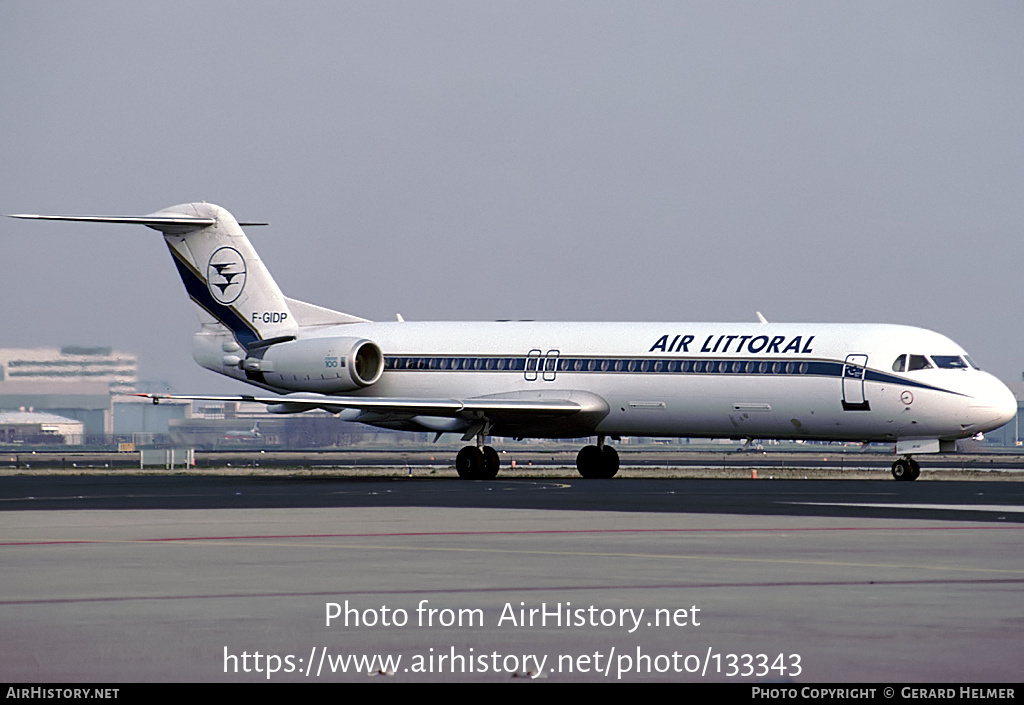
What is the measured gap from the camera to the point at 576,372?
43688 millimetres

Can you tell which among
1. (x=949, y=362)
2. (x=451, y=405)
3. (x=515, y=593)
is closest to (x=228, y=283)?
(x=451, y=405)

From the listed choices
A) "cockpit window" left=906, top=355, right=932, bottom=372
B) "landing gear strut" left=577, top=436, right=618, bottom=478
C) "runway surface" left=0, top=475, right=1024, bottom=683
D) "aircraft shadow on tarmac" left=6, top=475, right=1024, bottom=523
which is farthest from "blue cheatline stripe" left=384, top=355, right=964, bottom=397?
"runway surface" left=0, top=475, right=1024, bottom=683

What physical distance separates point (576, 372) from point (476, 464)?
3.67 m

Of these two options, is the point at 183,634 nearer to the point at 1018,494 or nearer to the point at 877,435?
the point at 1018,494

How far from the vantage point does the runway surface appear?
10406 mm

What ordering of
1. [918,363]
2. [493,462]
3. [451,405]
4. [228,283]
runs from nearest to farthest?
1. [918,363]
2. [451,405]
3. [493,462]
4. [228,283]

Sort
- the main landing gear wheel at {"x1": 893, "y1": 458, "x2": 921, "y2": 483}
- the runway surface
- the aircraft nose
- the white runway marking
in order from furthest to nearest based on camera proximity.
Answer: the main landing gear wheel at {"x1": 893, "y1": 458, "x2": 921, "y2": 483} → the aircraft nose → the white runway marking → the runway surface

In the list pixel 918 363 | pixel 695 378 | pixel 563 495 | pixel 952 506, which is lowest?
pixel 952 506

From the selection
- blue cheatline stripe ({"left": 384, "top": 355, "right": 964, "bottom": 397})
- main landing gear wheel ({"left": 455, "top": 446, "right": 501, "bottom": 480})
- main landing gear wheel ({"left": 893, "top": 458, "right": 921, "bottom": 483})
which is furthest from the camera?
main landing gear wheel ({"left": 455, "top": 446, "right": 501, "bottom": 480})

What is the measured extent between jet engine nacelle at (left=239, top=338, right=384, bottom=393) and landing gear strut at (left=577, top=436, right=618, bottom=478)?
20.6 ft

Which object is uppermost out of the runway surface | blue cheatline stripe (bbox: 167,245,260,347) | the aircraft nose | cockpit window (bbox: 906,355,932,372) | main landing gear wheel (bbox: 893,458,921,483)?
blue cheatline stripe (bbox: 167,245,260,347)

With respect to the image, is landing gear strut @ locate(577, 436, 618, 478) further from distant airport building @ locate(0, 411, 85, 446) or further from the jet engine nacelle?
distant airport building @ locate(0, 411, 85, 446)

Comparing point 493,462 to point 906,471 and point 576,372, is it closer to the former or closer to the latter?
point 576,372
